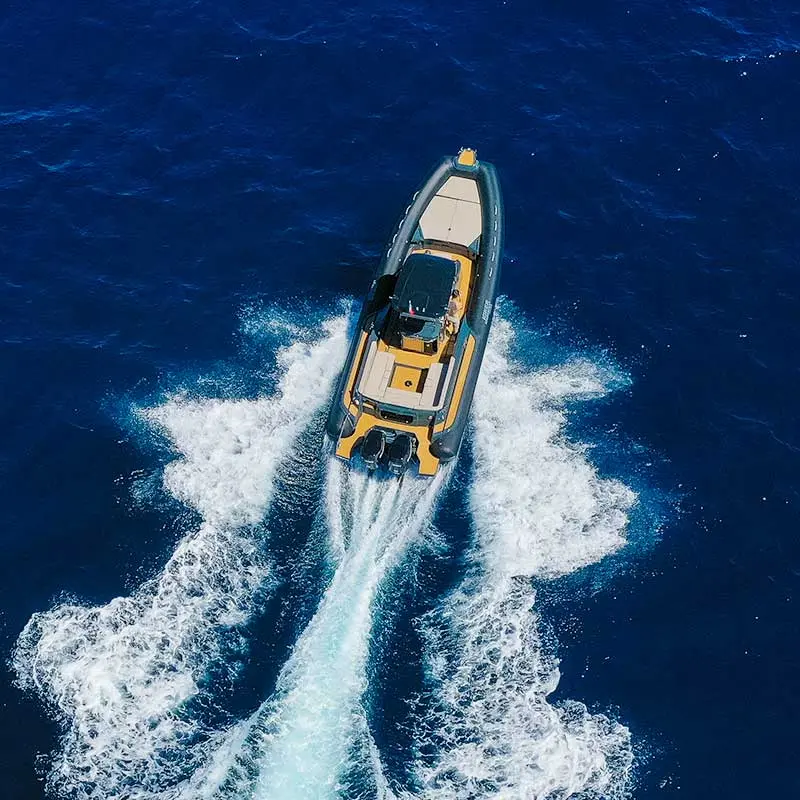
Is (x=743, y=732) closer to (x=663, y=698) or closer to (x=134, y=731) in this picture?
(x=663, y=698)

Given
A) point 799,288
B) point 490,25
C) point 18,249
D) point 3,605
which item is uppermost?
point 490,25

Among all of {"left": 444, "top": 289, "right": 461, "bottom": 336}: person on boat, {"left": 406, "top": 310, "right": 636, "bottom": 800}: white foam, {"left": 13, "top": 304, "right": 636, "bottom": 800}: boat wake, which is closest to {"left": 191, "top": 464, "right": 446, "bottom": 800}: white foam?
{"left": 13, "top": 304, "right": 636, "bottom": 800}: boat wake

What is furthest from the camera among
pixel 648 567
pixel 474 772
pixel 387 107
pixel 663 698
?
pixel 387 107

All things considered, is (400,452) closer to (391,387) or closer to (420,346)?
(391,387)

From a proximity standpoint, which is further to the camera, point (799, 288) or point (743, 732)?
point (799, 288)

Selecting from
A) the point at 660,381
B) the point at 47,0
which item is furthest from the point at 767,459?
the point at 47,0

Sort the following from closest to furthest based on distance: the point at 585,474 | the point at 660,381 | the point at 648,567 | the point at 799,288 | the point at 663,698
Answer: the point at 663,698 < the point at 648,567 < the point at 585,474 < the point at 660,381 < the point at 799,288

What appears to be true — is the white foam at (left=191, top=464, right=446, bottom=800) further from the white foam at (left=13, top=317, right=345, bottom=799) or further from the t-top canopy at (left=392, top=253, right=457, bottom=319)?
the t-top canopy at (left=392, top=253, right=457, bottom=319)
